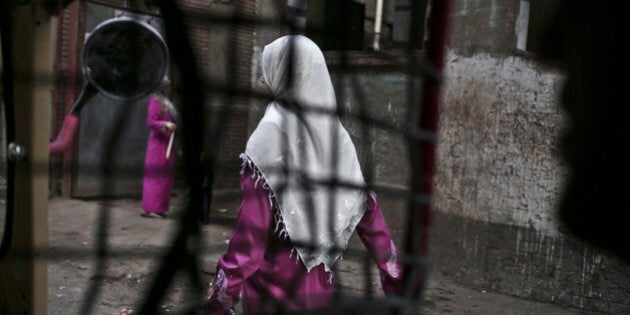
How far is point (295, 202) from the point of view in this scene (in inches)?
65.3

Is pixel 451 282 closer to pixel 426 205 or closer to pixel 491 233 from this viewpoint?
pixel 491 233

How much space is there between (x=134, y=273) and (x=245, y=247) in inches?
12.6

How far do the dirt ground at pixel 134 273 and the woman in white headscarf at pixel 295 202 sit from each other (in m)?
0.11

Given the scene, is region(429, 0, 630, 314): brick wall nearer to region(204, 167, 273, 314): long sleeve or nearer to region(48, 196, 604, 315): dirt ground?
region(48, 196, 604, 315): dirt ground

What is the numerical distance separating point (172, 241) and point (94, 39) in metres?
0.37

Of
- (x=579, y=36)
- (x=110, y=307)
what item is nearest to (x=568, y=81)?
(x=579, y=36)

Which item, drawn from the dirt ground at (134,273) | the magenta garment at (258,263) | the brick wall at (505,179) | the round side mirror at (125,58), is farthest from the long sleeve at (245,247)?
the brick wall at (505,179)

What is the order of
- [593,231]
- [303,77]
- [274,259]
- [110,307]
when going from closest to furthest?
[303,77] < [593,231] < [274,259] < [110,307]

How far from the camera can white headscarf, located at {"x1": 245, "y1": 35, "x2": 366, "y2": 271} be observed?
1246 mm

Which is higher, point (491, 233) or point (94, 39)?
point (94, 39)

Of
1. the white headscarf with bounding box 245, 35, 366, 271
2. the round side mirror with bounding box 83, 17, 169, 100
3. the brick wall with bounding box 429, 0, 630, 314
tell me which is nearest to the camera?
the round side mirror with bounding box 83, 17, 169, 100

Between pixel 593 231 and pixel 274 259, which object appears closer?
pixel 593 231

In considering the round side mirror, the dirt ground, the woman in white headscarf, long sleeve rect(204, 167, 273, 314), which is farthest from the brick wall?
the round side mirror

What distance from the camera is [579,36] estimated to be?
153 cm
